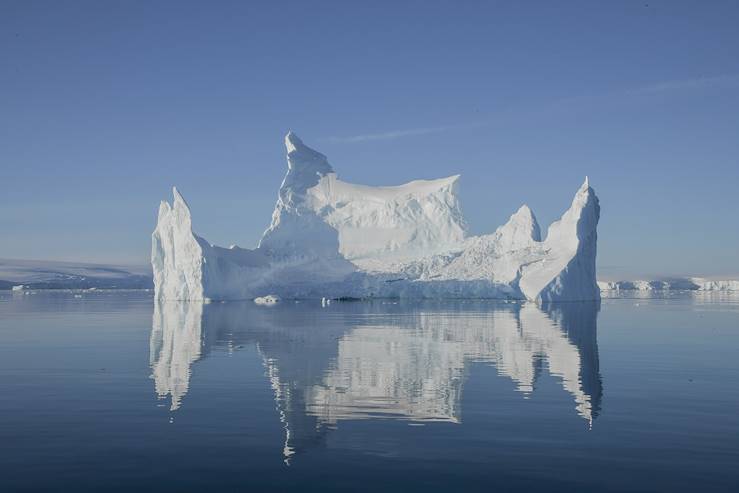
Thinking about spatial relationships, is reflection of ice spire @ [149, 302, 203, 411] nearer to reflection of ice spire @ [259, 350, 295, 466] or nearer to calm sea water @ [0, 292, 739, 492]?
calm sea water @ [0, 292, 739, 492]

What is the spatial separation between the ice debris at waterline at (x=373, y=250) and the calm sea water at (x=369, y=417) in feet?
129

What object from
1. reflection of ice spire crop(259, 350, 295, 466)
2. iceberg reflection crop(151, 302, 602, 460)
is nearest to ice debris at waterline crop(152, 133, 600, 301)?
iceberg reflection crop(151, 302, 602, 460)

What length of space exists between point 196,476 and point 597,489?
4466 millimetres

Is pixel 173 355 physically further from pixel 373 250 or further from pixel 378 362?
pixel 373 250

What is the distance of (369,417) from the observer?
11023 millimetres

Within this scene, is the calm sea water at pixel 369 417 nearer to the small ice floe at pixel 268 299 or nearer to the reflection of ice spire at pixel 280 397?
the reflection of ice spire at pixel 280 397

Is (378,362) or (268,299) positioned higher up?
(268,299)

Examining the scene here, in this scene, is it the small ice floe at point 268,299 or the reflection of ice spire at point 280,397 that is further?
the small ice floe at point 268,299

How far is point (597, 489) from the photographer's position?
7461 mm

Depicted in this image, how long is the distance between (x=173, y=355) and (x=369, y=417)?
10.5m

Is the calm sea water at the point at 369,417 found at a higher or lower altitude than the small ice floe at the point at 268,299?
lower

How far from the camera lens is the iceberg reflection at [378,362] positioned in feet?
38.2

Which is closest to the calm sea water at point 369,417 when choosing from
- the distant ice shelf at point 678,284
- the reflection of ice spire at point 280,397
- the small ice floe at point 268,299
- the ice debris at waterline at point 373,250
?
the reflection of ice spire at point 280,397

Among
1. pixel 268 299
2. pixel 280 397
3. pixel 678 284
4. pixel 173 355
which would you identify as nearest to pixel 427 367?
pixel 280 397
